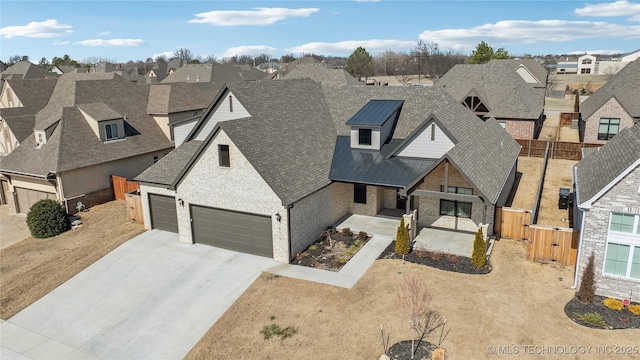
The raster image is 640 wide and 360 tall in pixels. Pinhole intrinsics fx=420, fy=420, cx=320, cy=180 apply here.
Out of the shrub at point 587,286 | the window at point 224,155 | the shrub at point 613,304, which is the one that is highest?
the window at point 224,155

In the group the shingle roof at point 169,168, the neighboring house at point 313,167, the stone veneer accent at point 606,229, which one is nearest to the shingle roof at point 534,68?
the neighboring house at point 313,167

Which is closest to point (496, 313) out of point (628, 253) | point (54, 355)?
point (628, 253)

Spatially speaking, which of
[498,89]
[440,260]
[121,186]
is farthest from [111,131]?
[498,89]

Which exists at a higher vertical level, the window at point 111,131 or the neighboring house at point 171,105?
the neighboring house at point 171,105

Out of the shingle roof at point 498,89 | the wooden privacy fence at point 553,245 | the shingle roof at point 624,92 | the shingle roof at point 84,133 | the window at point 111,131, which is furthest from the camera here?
the shingle roof at point 498,89

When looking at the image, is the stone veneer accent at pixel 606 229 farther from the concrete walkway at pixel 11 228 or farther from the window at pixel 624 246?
the concrete walkway at pixel 11 228

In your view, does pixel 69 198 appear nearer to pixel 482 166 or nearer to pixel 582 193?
pixel 482 166
